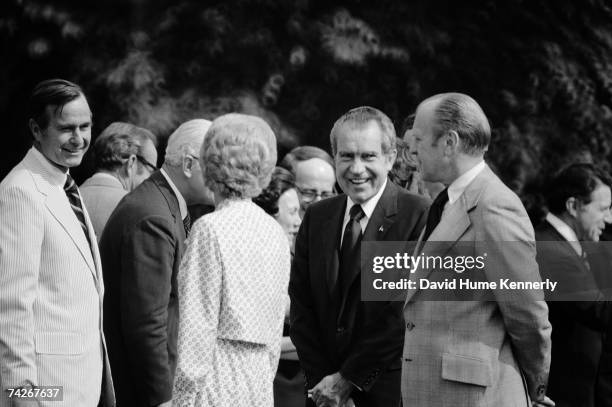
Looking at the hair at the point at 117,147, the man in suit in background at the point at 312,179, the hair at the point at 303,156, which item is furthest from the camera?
the hair at the point at 303,156

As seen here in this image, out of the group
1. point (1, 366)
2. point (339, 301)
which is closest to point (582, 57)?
point (339, 301)

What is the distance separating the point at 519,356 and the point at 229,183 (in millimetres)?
1340

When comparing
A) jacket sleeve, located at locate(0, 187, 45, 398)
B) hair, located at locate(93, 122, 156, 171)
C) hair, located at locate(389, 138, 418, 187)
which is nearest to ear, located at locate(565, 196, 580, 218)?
hair, located at locate(389, 138, 418, 187)

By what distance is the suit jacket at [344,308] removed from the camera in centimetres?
468

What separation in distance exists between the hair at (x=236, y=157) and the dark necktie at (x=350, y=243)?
2.79 ft

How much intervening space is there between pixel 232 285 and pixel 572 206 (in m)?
2.94

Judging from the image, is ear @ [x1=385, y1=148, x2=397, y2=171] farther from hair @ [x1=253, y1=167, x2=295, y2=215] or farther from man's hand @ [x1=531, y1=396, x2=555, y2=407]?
hair @ [x1=253, y1=167, x2=295, y2=215]

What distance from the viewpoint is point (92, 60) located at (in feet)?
32.0

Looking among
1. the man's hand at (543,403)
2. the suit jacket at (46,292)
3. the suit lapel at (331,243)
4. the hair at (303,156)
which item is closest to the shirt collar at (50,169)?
the suit jacket at (46,292)

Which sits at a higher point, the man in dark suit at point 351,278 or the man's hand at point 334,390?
the man in dark suit at point 351,278

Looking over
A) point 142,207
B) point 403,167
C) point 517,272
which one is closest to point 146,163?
point 403,167

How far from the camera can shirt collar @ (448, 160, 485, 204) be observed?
4.27 m

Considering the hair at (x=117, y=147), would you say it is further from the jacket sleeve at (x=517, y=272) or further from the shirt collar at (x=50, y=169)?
the jacket sleeve at (x=517, y=272)

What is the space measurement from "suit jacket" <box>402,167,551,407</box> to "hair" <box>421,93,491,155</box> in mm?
155
